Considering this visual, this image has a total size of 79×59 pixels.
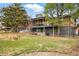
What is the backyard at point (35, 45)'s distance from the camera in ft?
9.02

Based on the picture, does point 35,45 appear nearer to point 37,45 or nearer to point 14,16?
point 37,45

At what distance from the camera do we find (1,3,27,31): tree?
9.10 ft

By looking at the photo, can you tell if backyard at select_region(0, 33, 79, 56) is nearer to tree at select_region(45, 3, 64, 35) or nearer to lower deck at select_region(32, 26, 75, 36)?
lower deck at select_region(32, 26, 75, 36)

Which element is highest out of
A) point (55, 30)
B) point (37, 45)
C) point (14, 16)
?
point (14, 16)

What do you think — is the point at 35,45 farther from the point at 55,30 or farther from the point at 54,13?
the point at 54,13

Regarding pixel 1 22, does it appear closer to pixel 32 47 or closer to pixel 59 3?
pixel 32 47

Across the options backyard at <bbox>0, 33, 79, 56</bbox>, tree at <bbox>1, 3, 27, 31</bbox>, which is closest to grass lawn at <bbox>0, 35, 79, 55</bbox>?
backyard at <bbox>0, 33, 79, 56</bbox>

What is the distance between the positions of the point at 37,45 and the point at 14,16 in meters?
0.36

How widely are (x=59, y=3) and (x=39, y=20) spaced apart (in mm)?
251

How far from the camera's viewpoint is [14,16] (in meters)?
2.78

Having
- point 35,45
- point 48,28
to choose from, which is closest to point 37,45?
point 35,45

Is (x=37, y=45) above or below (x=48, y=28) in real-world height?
below

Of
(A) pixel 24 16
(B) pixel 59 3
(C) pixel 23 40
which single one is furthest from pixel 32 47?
(B) pixel 59 3

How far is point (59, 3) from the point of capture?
277 cm
